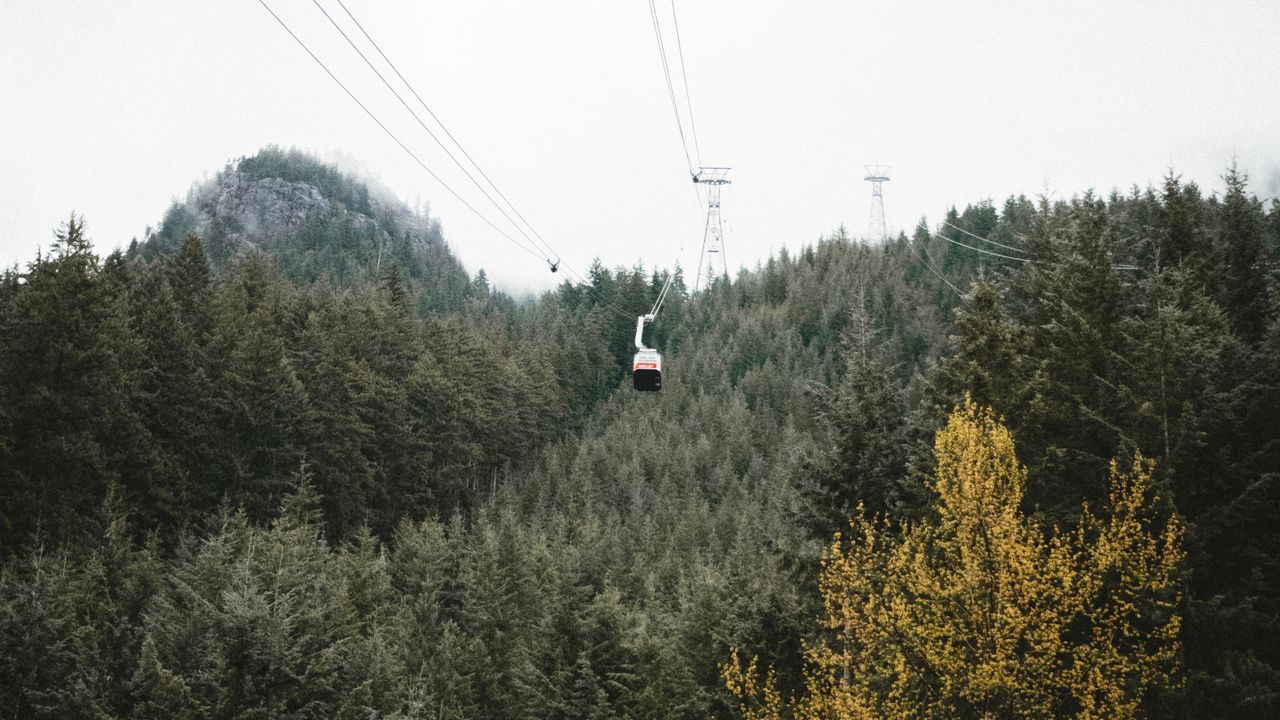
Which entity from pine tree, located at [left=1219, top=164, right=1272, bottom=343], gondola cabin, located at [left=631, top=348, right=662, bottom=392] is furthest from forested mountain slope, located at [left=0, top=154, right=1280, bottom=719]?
gondola cabin, located at [left=631, top=348, right=662, bottom=392]

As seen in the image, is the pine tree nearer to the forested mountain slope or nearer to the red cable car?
Result: the forested mountain slope

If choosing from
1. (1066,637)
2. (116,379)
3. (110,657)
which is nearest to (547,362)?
(116,379)

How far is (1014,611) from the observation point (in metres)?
15.7

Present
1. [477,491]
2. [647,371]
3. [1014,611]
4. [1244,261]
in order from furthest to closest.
Result: 1. [477,491]
2. [1244,261]
3. [647,371]
4. [1014,611]

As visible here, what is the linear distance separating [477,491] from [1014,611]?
53524 mm

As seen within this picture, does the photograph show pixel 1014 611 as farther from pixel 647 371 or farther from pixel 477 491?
pixel 477 491

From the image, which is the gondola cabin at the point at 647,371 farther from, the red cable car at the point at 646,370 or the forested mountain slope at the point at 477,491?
the forested mountain slope at the point at 477,491

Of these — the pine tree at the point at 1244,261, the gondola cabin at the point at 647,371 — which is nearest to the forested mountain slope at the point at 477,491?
the pine tree at the point at 1244,261

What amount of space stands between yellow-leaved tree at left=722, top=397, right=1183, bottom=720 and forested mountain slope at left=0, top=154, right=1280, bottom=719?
930 mm

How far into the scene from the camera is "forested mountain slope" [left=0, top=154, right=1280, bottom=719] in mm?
18125

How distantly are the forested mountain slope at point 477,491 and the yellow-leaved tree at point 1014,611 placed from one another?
3.05 feet

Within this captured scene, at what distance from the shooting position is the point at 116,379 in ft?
113

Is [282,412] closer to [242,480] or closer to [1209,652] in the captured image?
[242,480]

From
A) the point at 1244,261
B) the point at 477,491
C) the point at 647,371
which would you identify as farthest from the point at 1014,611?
the point at 477,491
